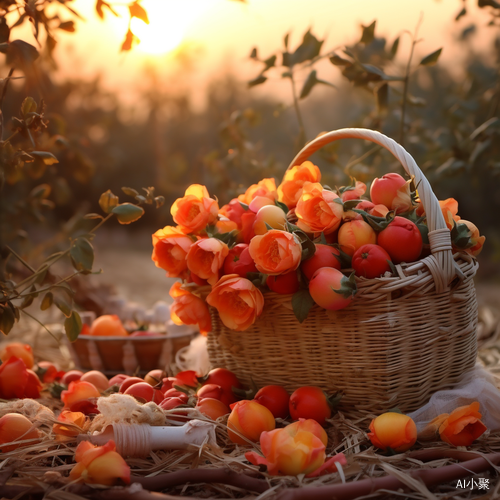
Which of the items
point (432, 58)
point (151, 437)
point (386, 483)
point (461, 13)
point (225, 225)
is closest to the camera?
point (386, 483)

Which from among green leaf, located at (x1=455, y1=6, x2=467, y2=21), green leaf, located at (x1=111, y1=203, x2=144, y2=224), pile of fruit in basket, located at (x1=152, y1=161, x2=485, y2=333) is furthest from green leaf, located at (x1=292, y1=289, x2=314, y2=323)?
green leaf, located at (x1=455, y1=6, x2=467, y2=21)

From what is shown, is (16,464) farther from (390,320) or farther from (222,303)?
(390,320)

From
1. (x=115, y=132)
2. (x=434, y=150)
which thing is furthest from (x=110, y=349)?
(x=115, y=132)

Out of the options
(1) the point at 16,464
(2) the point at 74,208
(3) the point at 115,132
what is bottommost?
(1) the point at 16,464

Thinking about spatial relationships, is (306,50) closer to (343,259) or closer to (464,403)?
(343,259)

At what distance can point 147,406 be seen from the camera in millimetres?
750

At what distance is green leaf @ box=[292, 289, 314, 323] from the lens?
79 cm

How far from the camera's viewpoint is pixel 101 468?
630 millimetres

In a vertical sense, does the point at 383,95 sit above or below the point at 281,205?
above

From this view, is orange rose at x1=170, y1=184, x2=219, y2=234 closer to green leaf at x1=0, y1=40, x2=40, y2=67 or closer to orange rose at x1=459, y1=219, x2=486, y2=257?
green leaf at x1=0, y1=40, x2=40, y2=67

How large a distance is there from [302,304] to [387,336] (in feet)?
0.50

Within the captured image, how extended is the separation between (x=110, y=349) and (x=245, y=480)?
623 mm

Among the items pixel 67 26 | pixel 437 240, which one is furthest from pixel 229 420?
pixel 67 26

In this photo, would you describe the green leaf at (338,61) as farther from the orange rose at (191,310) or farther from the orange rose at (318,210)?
the orange rose at (191,310)
